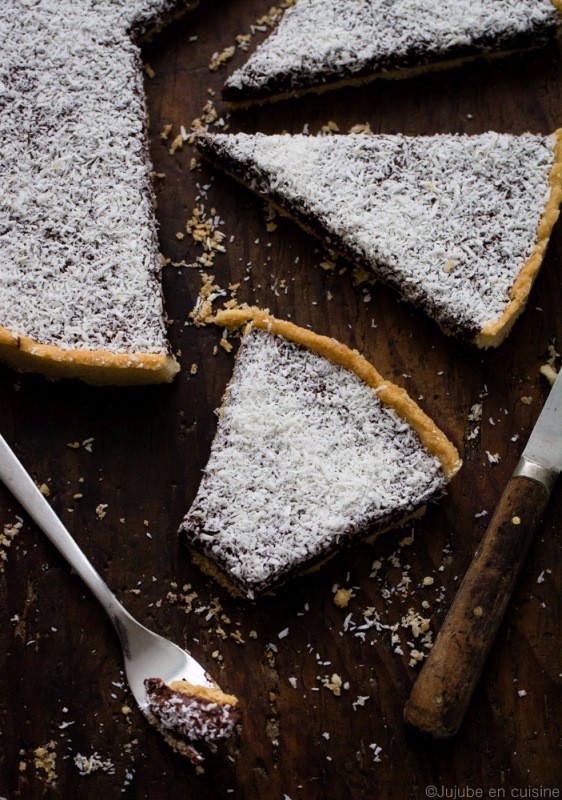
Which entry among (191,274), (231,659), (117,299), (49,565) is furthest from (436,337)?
(49,565)

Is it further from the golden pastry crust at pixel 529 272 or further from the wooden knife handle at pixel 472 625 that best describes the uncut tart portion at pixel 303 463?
the golden pastry crust at pixel 529 272

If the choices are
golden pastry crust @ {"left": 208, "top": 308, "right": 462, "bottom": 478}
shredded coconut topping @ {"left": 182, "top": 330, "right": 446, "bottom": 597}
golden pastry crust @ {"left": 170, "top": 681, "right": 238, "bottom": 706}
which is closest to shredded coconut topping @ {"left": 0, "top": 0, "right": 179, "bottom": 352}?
golden pastry crust @ {"left": 208, "top": 308, "right": 462, "bottom": 478}

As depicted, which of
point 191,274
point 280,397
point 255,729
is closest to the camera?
point 255,729

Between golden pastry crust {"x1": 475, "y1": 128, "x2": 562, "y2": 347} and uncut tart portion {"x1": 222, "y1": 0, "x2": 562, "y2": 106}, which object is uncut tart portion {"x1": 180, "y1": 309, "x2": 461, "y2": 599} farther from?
uncut tart portion {"x1": 222, "y1": 0, "x2": 562, "y2": 106}

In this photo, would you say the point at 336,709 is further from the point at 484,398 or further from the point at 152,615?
the point at 484,398

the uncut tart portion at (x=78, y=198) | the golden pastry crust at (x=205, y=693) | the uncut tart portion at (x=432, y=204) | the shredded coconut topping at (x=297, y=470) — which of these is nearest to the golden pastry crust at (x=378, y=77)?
the uncut tart portion at (x=432, y=204)

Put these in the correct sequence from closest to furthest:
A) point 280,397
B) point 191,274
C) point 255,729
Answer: point 255,729
point 280,397
point 191,274

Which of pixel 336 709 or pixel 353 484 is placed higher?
pixel 353 484
